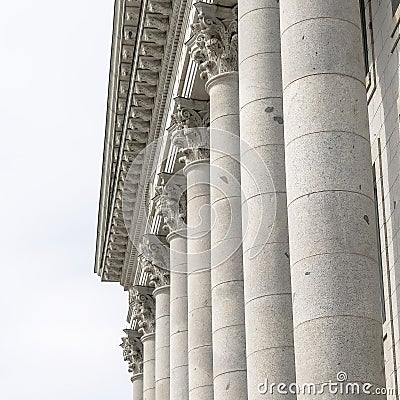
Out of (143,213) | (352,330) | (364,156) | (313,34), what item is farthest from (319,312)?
(143,213)

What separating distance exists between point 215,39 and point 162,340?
19663mm

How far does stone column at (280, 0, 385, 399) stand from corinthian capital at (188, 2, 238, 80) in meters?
9.94

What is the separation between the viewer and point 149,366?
193ft

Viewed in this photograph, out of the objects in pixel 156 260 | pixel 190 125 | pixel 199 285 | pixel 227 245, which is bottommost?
pixel 227 245

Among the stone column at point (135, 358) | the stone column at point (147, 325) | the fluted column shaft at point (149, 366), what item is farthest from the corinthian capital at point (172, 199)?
the stone column at point (135, 358)

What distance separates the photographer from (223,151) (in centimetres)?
3369

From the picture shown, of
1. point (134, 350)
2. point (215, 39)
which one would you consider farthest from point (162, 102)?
point (134, 350)

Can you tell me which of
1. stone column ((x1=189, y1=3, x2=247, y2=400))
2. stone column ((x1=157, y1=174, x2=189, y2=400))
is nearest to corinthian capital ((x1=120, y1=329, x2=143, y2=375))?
stone column ((x1=157, y1=174, x2=189, y2=400))

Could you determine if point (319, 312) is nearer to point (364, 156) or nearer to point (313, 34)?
point (364, 156)

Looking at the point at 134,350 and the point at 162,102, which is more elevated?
the point at 162,102

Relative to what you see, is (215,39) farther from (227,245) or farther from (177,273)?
(177,273)

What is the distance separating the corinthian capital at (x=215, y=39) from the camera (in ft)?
115

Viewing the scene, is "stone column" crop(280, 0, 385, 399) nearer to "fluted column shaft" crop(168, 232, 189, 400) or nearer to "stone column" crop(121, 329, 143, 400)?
"fluted column shaft" crop(168, 232, 189, 400)

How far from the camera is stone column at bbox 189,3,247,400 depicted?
1223 inches
